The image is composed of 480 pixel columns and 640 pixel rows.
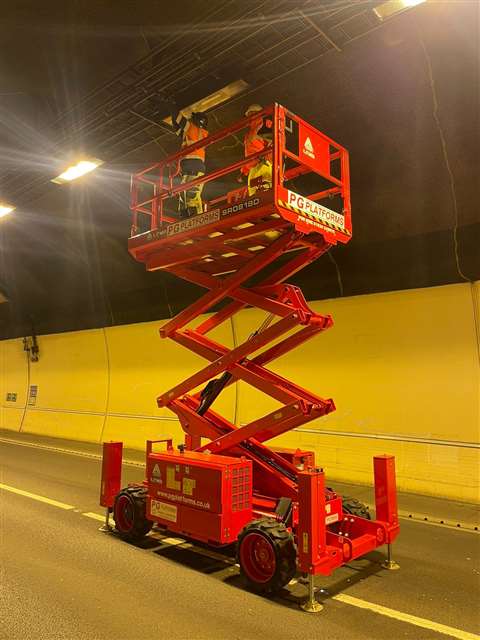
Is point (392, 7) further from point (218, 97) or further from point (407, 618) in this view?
point (407, 618)

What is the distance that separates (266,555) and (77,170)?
904 cm

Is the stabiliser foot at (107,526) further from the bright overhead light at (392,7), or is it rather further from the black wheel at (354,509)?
the bright overhead light at (392,7)

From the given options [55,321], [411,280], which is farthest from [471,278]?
[55,321]

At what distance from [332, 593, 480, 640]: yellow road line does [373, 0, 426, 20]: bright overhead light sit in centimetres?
672

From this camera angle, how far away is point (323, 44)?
6430 mm

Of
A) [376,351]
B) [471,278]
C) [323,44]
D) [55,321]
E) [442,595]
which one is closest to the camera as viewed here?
[442,595]

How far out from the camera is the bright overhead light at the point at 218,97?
7332 mm

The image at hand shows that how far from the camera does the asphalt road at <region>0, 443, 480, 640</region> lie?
398cm

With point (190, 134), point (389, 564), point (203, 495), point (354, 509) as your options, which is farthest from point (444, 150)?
point (203, 495)

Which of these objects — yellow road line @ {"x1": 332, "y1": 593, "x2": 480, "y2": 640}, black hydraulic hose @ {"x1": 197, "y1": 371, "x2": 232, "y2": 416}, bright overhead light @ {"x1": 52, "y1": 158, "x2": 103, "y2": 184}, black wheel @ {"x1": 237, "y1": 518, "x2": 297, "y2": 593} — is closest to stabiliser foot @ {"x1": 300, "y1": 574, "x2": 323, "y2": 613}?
black wheel @ {"x1": 237, "y1": 518, "x2": 297, "y2": 593}

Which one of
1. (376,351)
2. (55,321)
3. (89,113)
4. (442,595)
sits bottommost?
(442,595)

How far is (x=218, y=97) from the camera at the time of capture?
7.59 metres

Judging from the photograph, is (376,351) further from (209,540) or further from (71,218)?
(71,218)

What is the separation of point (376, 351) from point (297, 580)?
5287 millimetres
